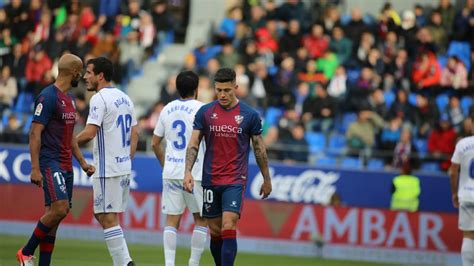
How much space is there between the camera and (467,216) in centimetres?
1634

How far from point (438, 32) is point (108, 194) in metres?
15.3

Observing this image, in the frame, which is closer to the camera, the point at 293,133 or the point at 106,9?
the point at 293,133

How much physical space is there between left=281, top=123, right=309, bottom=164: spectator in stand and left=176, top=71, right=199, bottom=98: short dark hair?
9240mm

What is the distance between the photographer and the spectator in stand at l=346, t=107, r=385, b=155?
25.3 metres

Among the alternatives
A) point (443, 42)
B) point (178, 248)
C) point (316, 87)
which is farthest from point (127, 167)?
point (443, 42)

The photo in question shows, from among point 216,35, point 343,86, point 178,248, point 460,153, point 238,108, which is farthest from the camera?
point 216,35

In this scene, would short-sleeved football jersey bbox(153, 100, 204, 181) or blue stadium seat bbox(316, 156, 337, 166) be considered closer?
short-sleeved football jersey bbox(153, 100, 204, 181)

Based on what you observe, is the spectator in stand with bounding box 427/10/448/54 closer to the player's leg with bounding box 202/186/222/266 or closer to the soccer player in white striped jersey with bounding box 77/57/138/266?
the soccer player in white striped jersey with bounding box 77/57/138/266

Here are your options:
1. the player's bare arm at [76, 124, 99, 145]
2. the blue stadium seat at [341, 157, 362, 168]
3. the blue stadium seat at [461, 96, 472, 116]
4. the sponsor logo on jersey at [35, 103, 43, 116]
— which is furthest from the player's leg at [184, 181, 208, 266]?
the blue stadium seat at [461, 96, 472, 116]

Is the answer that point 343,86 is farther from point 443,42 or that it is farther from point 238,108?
point 238,108

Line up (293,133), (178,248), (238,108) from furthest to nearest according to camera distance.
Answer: (293,133), (178,248), (238,108)

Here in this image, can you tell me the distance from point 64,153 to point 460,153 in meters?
5.43

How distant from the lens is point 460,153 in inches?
640

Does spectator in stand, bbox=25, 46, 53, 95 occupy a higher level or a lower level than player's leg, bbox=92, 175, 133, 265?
higher
